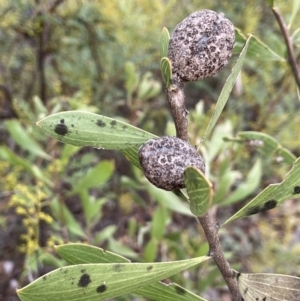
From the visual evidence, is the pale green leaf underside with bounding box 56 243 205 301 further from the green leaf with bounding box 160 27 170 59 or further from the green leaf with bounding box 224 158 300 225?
the green leaf with bounding box 160 27 170 59

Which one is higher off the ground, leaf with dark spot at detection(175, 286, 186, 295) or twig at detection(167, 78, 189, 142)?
twig at detection(167, 78, 189, 142)

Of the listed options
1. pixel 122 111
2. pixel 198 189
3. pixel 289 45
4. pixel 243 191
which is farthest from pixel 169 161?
pixel 122 111

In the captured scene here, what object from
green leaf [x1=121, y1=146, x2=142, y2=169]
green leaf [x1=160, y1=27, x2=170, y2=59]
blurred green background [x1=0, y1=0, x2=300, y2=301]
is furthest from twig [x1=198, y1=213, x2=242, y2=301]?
blurred green background [x1=0, y1=0, x2=300, y2=301]

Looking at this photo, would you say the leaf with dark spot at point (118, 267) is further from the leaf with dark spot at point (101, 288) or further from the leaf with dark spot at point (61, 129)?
the leaf with dark spot at point (61, 129)

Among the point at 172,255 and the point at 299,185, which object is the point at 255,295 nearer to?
the point at 299,185

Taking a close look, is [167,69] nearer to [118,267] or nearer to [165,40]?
[165,40]

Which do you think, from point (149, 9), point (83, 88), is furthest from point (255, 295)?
point (149, 9)
